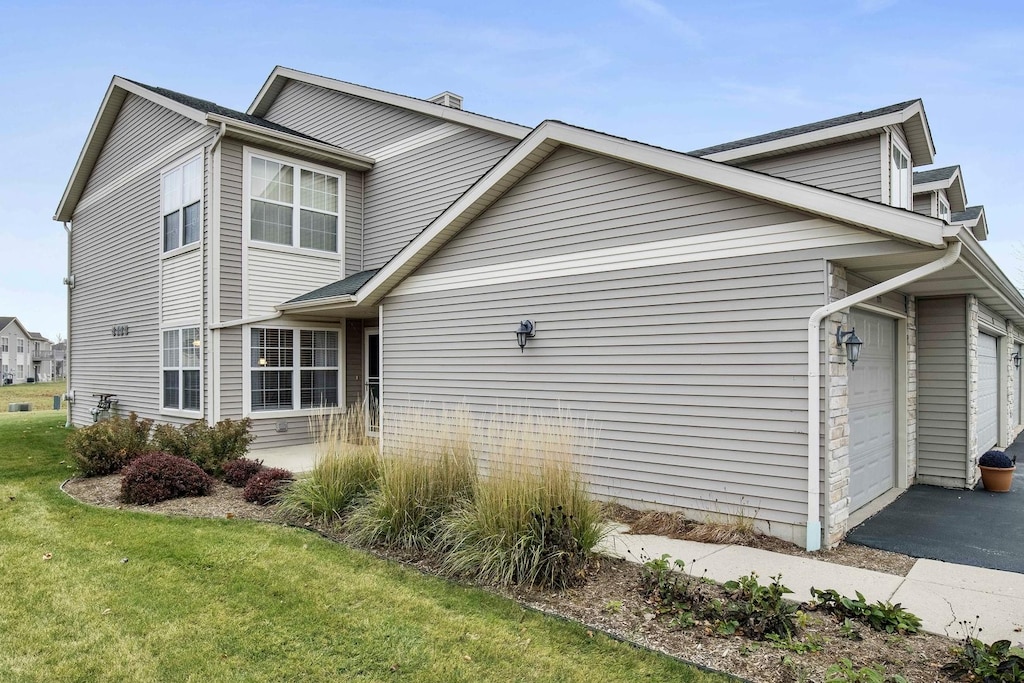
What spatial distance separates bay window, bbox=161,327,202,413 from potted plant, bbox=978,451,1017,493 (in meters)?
11.9

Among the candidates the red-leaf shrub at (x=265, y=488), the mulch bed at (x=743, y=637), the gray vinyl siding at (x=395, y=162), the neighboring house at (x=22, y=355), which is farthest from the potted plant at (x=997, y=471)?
the neighboring house at (x=22, y=355)

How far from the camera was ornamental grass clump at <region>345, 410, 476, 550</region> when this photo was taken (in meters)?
5.34

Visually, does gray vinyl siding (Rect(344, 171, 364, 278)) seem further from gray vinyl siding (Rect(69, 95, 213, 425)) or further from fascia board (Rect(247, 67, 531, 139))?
gray vinyl siding (Rect(69, 95, 213, 425))

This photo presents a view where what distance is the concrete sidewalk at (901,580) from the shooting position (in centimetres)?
392

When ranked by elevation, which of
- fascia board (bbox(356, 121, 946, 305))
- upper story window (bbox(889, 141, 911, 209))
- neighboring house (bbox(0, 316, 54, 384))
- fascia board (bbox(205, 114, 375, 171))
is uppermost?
fascia board (bbox(205, 114, 375, 171))

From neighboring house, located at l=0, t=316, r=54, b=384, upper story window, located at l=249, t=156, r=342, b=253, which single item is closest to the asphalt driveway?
upper story window, located at l=249, t=156, r=342, b=253

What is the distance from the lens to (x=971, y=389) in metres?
8.19

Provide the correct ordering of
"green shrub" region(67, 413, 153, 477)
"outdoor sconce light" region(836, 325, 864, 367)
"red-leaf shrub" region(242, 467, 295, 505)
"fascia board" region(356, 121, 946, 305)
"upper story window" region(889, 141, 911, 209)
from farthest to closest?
1. "upper story window" region(889, 141, 911, 209)
2. "green shrub" region(67, 413, 153, 477)
3. "red-leaf shrub" region(242, 467, 295, 505)
4. "outdoor sconce light" region(836, 325, 864, 367)
5. "fascia board" region(356, 121, 946, 305)

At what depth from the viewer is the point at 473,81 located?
2270 centimetres

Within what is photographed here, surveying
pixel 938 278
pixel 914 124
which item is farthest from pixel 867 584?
pixel 914 124

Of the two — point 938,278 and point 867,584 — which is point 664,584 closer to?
point 867,584

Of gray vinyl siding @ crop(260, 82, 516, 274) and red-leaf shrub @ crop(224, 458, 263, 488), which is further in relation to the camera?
gray vinyl siding @ crop(260, 82, 516, 274)

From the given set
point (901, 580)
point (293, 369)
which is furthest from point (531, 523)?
point (293, 369)

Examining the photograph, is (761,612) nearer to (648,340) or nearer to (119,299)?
(648,340)
